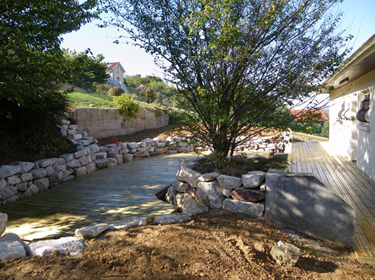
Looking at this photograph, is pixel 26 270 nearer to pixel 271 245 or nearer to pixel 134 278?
pixel 134 278

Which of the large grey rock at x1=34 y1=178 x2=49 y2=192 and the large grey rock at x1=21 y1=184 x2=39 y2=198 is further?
the large grey rock at x1=34 y1=178 x2=49 y2=192

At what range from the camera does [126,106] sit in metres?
10.4

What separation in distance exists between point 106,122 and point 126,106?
3.67 feet

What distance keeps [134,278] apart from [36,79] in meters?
3.98

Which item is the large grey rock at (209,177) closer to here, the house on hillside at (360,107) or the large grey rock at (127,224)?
the large grey rock at (127,224)

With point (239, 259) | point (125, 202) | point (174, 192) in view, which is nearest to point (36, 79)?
point (125, 202)

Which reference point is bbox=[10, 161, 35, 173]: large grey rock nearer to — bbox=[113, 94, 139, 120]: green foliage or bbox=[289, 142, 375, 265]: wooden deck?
bbox=[289, 142, 375, 265]: wooden deck

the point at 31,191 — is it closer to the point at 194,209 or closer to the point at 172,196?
the point at 172,196

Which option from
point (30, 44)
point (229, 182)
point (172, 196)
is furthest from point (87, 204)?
point (30, 44)

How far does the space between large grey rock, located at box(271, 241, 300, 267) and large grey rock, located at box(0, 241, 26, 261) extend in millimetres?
2211

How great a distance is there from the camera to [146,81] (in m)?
37.0

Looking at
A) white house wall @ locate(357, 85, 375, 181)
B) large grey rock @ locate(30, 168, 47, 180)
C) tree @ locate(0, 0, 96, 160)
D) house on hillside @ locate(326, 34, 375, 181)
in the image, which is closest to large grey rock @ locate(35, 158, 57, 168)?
large grey rock @ locate(30, 168, 47, 180)

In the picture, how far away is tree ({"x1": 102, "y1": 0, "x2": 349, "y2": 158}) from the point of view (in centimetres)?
371

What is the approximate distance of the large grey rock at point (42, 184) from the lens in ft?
17.3
